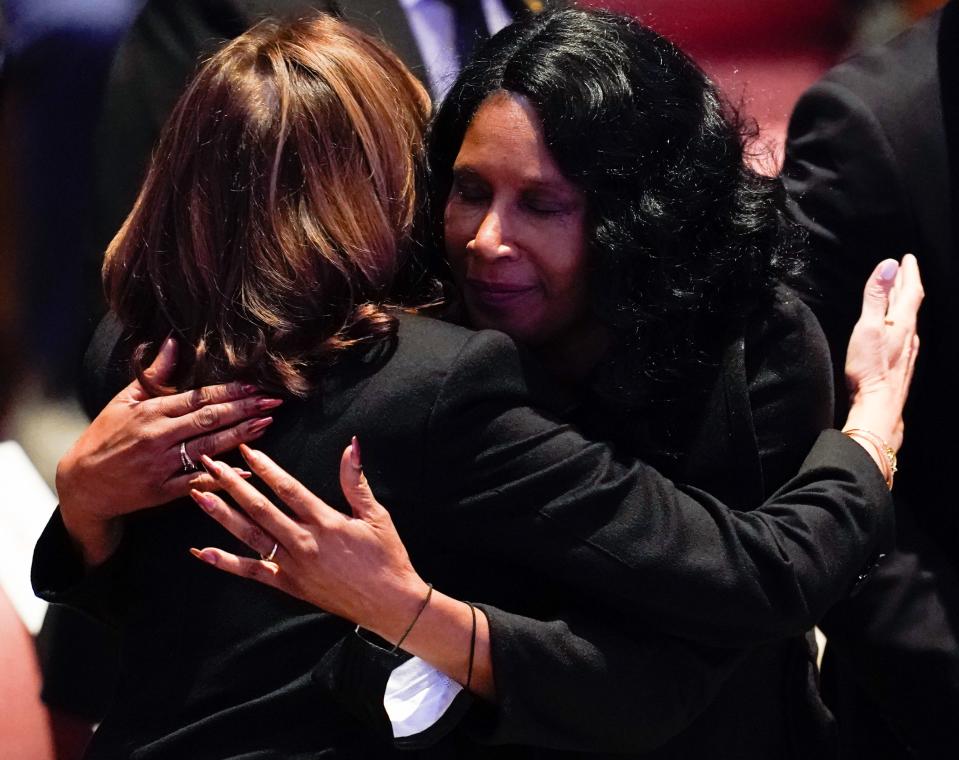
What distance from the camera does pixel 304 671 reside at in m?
1.61

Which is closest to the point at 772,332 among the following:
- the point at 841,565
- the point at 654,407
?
the point at 654,407

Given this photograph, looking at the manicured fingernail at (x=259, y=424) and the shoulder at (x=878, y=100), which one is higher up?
the manicured fingernail at (x=259, y=424)

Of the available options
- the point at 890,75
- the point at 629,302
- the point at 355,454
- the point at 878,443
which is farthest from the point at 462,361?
the point at 890,75

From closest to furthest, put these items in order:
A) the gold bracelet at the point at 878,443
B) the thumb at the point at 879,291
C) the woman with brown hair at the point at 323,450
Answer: the woman with brown hair at the point at 323,450, the gold bracelet at the point at 878,443, the thumb at the point at 879,291

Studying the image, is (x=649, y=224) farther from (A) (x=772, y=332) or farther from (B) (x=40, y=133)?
(B) (x=40, y=133)

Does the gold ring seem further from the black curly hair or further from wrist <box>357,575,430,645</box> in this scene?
the black curly hair

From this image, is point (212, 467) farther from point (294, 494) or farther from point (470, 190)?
point (470, 190)

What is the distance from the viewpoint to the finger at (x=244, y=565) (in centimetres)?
148

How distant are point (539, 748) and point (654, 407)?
0.45 metres

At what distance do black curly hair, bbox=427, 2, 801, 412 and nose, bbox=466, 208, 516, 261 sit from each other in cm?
10

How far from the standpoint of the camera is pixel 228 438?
5.16 ft

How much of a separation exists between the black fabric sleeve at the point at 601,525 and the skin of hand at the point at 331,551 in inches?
3.8

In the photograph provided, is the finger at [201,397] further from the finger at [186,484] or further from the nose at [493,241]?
the nose at [493,241]

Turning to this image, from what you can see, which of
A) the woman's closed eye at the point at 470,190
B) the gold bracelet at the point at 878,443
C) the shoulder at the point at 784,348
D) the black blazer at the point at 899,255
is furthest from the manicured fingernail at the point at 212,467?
the black blazer at the point at 899,255
